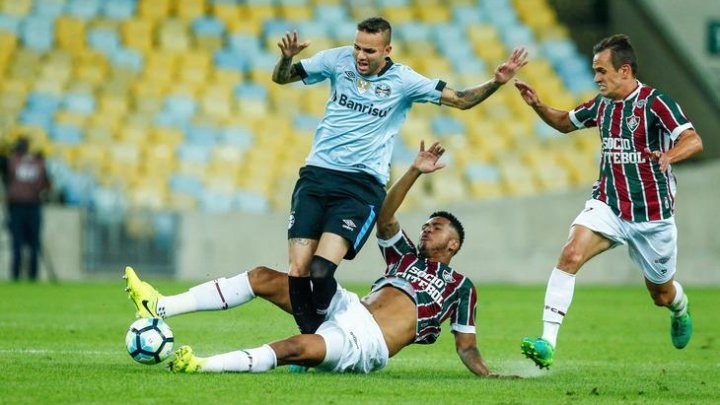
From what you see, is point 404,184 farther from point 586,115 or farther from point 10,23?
point 10,23

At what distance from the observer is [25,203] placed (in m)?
19.0

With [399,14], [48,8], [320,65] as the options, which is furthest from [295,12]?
[320,65]

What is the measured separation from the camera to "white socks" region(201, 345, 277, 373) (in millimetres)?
7625

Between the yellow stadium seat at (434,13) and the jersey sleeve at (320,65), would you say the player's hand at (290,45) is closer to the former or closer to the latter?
the jersey sleeve at (320,65)

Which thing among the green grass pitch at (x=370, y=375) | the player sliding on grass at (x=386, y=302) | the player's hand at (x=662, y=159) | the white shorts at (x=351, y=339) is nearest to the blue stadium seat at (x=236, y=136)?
the green grass pitch at (x=370, y=375)

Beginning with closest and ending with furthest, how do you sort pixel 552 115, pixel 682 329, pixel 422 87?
pixel 422 87 → pixel 552 115 → pixel 682 329

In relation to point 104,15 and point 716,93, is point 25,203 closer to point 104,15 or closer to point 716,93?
point 104,15

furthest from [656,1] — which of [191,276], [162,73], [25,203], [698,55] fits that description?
[25,203]

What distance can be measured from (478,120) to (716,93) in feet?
15.3

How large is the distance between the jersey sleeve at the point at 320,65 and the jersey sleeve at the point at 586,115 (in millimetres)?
1709

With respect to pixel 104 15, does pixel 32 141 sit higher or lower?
lower

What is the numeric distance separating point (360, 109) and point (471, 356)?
1.82 meters

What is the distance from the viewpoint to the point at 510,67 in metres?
8.82

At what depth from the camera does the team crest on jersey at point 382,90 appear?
8.93m
